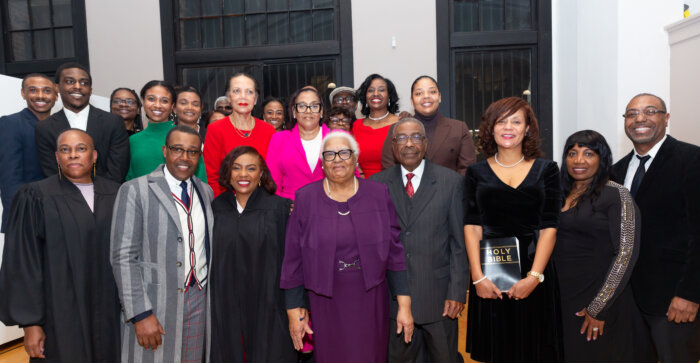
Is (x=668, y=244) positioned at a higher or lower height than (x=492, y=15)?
lower

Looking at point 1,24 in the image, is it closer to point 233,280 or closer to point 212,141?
point 212,141

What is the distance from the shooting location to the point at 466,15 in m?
5.83

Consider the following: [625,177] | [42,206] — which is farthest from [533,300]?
[42,206]

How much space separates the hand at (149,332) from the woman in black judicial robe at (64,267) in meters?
0.28

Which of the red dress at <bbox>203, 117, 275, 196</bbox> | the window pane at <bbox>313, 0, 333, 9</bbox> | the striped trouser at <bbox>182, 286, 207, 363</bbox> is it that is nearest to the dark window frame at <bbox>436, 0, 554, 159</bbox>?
the window pane at <bbox>313, 0, 333, 9</bbox>

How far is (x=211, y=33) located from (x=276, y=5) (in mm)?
1028

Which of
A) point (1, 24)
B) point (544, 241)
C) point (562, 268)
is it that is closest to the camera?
point (544, 241)

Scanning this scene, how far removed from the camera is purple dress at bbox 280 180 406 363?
82.7 inches

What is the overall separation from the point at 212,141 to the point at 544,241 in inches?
86.5

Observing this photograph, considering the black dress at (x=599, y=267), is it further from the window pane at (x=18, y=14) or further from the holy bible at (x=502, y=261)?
the window pane at (x=18, y=14)

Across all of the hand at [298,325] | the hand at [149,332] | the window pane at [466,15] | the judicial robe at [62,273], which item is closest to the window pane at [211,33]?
the window pane at [466,15]

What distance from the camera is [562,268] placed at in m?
2.31

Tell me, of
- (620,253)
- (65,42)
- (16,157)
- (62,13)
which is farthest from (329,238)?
(62,13)

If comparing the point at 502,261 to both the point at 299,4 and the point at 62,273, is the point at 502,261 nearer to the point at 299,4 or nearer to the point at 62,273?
the point at 62,273
